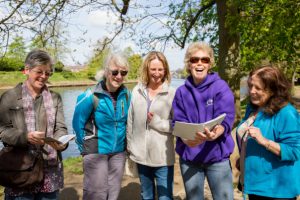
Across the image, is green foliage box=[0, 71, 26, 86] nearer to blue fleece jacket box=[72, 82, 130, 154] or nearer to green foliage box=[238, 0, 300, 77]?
green foliage box=[238, 0, 300, 77]

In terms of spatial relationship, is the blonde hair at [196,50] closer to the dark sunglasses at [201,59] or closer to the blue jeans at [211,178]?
the dark sunglasses at [201,59]

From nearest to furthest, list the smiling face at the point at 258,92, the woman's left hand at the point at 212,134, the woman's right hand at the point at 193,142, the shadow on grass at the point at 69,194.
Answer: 1. the smiling face at the point at 258,92
2. the woman's left hand at the point at 212,134
3. the woman's right hand at the point at 193,142
4. the shadow on grass at the point at 69,194

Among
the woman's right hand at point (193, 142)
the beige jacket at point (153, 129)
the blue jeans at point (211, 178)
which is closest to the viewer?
the woman's right hand at point (193, 142)

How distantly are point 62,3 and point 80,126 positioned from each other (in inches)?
180

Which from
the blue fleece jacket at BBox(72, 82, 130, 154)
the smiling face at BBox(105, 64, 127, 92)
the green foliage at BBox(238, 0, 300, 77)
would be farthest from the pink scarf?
the green foliage at BBox(238, 0, 300, 77)

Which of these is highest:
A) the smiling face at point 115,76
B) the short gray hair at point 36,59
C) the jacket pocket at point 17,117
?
the short gray hair at point 36,59

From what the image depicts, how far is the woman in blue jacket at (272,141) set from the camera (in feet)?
7.56

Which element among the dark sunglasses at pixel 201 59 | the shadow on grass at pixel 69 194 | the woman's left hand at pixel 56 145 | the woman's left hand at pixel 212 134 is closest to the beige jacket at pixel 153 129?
the dark sunglasses at pixel 201 59

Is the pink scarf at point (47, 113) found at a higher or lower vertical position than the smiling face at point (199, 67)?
lower

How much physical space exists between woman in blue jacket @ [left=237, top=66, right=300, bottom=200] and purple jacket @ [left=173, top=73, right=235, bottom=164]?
14.3 inches

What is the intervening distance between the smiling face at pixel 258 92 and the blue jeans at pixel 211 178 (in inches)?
25.5

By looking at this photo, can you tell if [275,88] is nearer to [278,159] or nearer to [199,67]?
[278,159]

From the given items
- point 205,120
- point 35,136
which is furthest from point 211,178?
point 35,136

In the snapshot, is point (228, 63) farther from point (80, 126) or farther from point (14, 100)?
point (14, 100)
